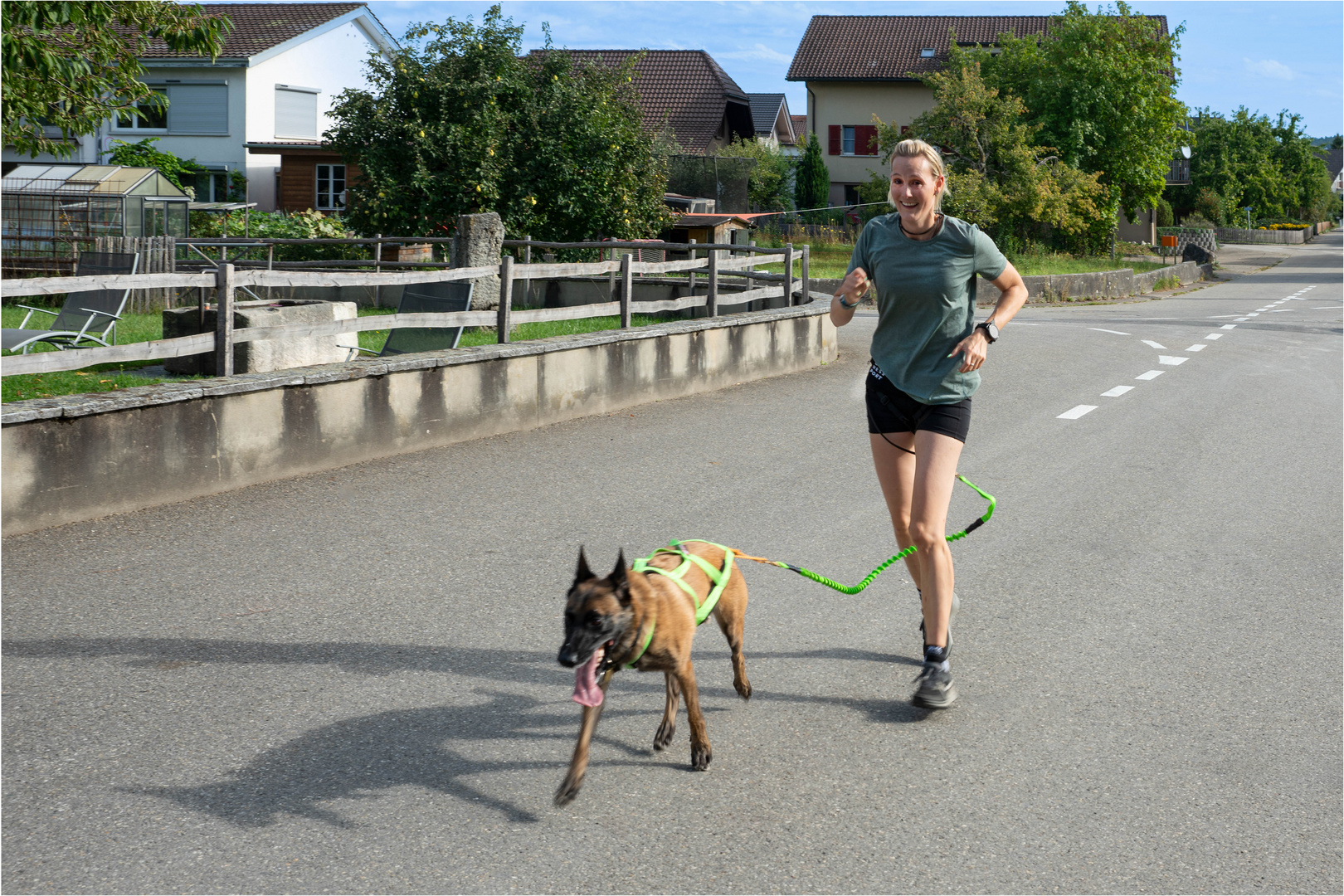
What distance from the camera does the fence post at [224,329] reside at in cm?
820

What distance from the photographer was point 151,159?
3806 centimetres

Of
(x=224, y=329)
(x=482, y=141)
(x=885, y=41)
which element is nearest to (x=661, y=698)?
(x=224, y=329)

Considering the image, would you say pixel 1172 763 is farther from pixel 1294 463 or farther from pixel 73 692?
pixel 1294 463

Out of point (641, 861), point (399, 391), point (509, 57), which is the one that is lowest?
point (641, 861)

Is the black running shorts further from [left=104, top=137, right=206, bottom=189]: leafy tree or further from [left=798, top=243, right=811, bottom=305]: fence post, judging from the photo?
[left=104, top=137, right=206, bottom=189]: leafy tree

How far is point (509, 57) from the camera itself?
74.5ft

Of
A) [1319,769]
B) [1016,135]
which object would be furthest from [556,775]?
[1016,135]

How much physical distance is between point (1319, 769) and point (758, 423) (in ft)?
24.2

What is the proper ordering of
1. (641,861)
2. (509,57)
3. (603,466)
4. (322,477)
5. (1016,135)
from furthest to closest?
(1016,135), (509,57), (603,466), (322,477), (641,861)

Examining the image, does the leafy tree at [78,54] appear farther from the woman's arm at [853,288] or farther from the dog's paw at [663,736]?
the dog's paw at [663,736]

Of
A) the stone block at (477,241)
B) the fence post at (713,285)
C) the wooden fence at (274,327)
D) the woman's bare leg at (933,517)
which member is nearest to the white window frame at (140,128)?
the stone block at (477,241)

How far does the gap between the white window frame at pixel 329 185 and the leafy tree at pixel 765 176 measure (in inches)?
685

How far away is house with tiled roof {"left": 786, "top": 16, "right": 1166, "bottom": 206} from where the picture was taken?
60844 millimetres

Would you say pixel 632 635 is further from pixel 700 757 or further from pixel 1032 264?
pixel 1032 264
